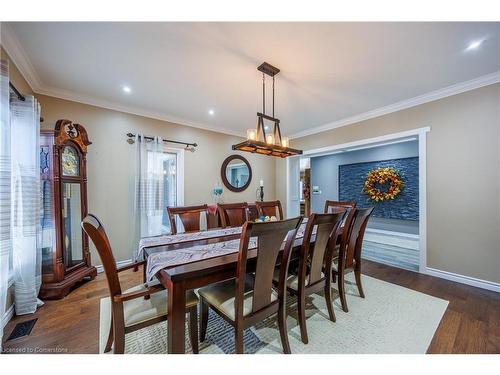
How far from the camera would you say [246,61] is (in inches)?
83.8

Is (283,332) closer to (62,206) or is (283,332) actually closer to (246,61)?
(246,61)

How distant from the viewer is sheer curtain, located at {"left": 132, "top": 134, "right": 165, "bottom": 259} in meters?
3.31

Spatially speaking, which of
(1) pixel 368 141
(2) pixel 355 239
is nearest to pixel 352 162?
(1) pixel 368 141

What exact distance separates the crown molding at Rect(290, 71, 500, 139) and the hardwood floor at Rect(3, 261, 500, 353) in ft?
8.31

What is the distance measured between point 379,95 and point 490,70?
1.07 meters

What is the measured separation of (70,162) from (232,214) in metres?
2.21

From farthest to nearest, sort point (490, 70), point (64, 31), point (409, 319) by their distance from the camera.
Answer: point (490, 70) → point (409, 319) → point (64, 31)

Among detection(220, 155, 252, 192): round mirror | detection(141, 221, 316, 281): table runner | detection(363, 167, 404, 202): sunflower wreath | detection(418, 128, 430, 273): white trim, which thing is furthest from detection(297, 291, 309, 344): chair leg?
detection(363, 167, 404, 202): sunflower wreath

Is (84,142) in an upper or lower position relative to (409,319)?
upper

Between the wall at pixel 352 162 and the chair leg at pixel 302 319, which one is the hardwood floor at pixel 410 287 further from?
the wall at pixel 352 162

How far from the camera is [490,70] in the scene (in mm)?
2326
